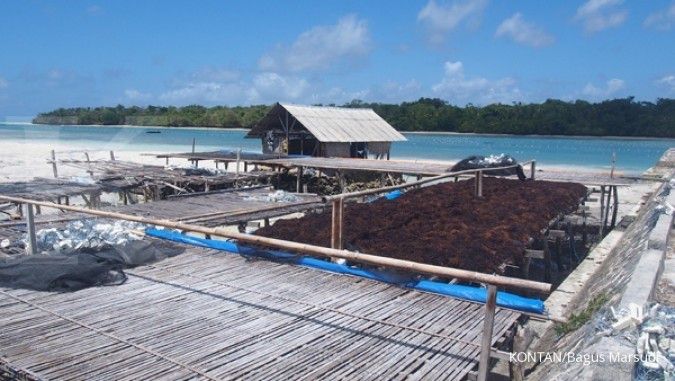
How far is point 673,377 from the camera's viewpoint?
3.52m

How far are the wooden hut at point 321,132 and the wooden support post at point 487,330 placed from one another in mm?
18709

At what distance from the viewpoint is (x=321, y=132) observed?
2258 centimetres

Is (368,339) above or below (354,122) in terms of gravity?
below

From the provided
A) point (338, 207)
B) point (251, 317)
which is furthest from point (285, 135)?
point (251, 317)

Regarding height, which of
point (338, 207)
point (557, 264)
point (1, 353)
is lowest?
point (557, 264)

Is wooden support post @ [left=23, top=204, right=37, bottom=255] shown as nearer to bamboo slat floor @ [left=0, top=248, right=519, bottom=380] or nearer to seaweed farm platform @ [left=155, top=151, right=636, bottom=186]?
bamboo slat floor @ [left=0, top=248, right=519, bottom=380]

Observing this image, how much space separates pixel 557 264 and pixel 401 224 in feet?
17.5

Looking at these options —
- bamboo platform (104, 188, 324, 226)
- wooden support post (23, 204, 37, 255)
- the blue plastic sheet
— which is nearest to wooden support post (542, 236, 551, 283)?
bamboo platform (104, 188, 324, 226)

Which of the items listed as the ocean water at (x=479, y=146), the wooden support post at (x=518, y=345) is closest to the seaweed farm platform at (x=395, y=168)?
the wooden support post at (x=518, y=345)

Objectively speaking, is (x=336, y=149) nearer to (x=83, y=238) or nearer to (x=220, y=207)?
(x=220, y=207)

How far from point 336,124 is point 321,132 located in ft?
5.97

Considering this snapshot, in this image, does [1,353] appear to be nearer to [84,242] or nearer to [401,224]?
[84,242]

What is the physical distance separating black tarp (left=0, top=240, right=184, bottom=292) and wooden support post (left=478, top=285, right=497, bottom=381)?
3.60 metres

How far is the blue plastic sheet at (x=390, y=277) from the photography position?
477cm
